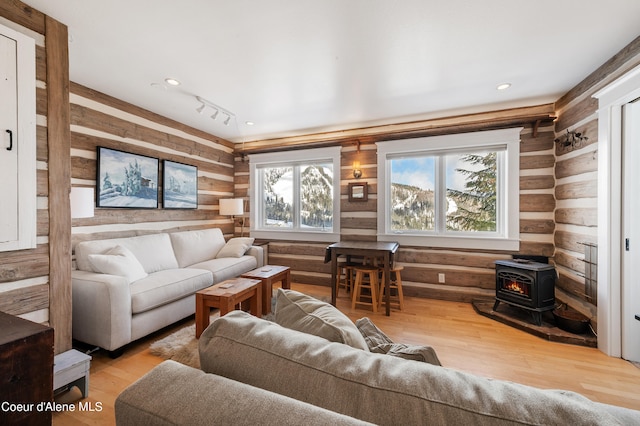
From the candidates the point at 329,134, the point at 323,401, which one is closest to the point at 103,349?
the point at 323,401

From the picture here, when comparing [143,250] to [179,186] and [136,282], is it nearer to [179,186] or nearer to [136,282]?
[136,282]

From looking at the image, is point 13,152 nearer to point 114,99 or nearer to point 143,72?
point 143,72

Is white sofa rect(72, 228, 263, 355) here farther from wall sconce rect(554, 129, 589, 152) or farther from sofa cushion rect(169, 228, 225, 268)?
wall sconce rect(554, 129, 589, 152)

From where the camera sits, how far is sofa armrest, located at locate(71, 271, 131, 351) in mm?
2078

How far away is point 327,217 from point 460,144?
87.1 inches

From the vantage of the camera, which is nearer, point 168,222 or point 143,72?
point 143,72

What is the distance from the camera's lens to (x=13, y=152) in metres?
1.59

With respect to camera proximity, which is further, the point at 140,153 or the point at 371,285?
the point at 140,153

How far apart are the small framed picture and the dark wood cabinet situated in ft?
11.4

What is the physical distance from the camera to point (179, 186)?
12.5ft

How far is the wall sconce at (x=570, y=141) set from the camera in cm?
262

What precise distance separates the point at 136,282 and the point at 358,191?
3.00 m

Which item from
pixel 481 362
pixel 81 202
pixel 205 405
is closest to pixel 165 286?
pixel 81 202

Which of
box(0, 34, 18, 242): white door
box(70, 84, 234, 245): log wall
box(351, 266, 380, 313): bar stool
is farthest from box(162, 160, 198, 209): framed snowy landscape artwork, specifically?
box(351, 266, 380, 313): bar stool
